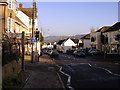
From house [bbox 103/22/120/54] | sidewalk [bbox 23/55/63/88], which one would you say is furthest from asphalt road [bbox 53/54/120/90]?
house [bbox 103/22/120/54]

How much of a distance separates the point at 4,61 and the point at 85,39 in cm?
7619

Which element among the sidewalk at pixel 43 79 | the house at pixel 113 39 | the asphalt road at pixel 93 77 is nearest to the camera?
the sidewalk at pixel 43 79

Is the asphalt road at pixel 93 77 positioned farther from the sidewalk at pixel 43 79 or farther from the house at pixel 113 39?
the house at pixel 113 39

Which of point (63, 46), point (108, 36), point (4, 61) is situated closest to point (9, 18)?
point (4, 61)

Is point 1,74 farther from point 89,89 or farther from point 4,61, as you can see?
point 89,89

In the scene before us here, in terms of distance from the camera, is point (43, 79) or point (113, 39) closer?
point (43, 79)

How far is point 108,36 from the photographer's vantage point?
185 ft

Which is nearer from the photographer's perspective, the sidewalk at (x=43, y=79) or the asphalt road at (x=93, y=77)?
the sidewalk at (x=43, y=79)

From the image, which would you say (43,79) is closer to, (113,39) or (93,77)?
(93,77)

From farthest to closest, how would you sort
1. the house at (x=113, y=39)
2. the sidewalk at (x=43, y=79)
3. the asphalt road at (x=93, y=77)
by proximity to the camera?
the house at (x=113, y=39)
the asphalt road at (x=93, y=77)
the sidewalk at (x=43, y=79)

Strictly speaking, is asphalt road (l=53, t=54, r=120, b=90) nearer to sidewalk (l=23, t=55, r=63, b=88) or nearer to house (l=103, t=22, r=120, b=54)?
sidewalk (l=23, t=55, r=63, b=88)

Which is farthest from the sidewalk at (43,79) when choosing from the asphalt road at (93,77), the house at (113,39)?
the house at (113,39)

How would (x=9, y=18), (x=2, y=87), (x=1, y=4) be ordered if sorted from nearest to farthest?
(x=2, y=87) → (x=1, y=4) → (x=9, y=18)

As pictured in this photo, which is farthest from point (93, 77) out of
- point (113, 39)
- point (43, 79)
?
point (113, 39)
